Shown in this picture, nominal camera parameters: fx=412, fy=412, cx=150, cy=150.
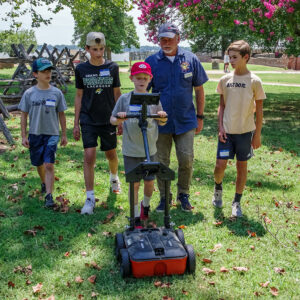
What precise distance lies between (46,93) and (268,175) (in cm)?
381

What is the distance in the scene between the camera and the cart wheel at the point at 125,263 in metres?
3.40

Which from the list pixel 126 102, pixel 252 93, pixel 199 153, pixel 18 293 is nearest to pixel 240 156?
pixel 252 93

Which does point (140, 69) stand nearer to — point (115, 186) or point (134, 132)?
point (134, 132)

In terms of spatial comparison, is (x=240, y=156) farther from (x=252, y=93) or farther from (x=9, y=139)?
(x=9, y=139)

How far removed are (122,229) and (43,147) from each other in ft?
5.14

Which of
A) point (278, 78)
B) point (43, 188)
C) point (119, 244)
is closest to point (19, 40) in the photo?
point (278, 78)

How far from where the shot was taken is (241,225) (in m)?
4.71

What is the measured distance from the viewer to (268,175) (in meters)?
6.82

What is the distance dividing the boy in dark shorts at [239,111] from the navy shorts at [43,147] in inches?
81.6

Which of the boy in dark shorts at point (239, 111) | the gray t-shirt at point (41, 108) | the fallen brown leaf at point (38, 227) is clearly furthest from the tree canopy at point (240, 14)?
the fallen brown leaf at point (38, 227)

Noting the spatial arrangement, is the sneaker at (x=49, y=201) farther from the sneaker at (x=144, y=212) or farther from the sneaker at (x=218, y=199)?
the sneaker at (x=218, y=199)

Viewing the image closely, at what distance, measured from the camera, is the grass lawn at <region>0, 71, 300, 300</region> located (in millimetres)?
3395

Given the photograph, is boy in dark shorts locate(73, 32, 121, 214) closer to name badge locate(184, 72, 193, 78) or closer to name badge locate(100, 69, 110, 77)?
name badge locate(100, 69, 110, 77)

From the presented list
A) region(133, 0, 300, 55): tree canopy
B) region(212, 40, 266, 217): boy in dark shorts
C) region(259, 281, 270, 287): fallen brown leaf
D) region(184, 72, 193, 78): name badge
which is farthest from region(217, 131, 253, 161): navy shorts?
region(133, 0, 300, 55): tree canopy
